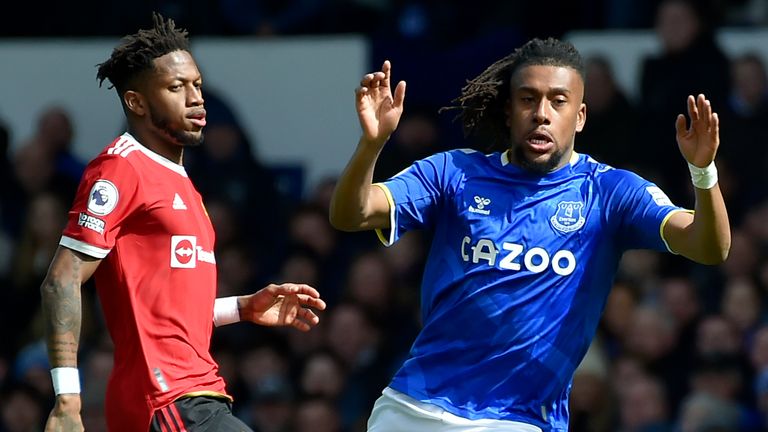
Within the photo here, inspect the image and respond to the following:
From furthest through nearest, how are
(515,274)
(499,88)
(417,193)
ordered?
(499,88), (417,193), (515,274)

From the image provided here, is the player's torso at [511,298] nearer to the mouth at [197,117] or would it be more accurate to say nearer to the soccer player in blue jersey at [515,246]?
the soccer player in blue jersey at [515,246]

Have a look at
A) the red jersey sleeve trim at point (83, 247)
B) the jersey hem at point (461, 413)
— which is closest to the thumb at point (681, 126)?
the jersey hem at point (461, 413)

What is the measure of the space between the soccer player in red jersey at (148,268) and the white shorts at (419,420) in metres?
0.54

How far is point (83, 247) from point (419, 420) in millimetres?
1314

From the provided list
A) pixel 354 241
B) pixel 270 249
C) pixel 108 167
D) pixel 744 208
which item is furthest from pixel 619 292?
pixel 108 167

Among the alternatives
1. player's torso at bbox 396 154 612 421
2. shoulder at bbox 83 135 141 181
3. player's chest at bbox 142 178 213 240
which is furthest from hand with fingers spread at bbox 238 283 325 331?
shoulder at bbox 83 135 141 181

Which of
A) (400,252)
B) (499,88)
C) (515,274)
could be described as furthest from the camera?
(400,252)

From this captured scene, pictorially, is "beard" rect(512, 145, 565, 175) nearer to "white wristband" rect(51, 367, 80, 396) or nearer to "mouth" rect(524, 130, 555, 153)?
"mouth" rect(524, 130, 555, 153)

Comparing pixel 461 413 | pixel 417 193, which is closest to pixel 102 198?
pixel 417 193

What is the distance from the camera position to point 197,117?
241 inches

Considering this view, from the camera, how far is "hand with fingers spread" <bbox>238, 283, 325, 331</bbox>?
20.8ft

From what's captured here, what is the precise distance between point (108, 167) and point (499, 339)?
4.84 ft

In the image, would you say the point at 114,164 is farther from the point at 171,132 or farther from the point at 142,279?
the point at 142,279

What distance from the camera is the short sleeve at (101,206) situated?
5707mm
